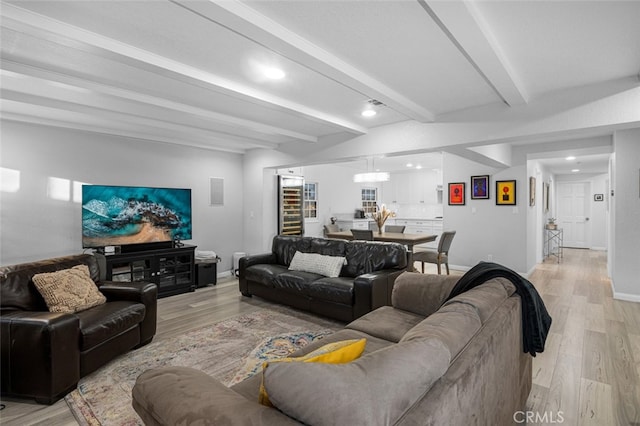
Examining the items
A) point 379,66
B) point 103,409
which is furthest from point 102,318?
point 379,66

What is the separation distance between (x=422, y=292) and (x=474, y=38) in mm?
1794

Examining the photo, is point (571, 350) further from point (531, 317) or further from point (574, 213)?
point (574, 213)

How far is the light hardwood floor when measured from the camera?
2.12 meters

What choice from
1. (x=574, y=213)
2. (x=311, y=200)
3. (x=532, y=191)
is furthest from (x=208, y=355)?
(x=574, y=213)

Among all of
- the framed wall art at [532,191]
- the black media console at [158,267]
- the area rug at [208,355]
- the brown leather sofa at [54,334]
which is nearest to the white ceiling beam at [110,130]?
the black media console at [158,267]

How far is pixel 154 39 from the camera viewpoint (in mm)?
2186

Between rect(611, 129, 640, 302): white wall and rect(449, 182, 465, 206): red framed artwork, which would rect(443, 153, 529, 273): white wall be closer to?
rect(449, 182, 465, 206): red framed artwork

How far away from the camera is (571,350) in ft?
9.84

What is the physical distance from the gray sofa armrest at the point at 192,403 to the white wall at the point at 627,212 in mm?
5483

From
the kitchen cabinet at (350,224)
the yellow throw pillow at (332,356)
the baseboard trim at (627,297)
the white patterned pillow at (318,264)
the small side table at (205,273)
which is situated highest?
the kitchen cabinet at (350,224)

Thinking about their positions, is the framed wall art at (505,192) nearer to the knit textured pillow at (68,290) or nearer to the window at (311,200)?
the window at (311,200)

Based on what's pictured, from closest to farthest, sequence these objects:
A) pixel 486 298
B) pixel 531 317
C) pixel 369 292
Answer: pixel 486 298 → pixel 531 317 → pixel 369 292

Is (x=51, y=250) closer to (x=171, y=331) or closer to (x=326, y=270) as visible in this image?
(x=171, y=331)

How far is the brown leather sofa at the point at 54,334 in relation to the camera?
222cm
